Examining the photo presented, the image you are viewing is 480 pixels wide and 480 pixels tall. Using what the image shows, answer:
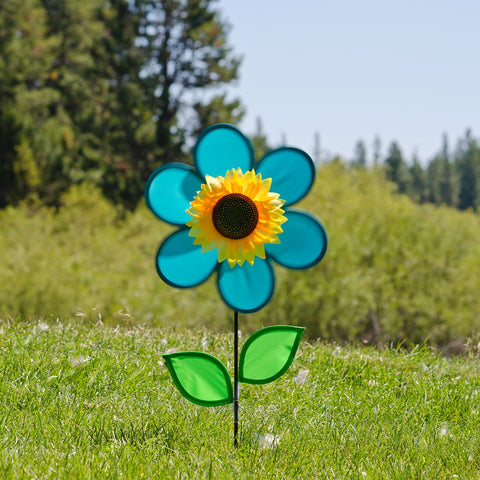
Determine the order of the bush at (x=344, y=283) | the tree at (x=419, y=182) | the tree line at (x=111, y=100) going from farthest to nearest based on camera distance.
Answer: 1. the tree at (x=419, y=182)
2. the tree line at (x=111, y=100)
3. the bush at (x=344, y=283)

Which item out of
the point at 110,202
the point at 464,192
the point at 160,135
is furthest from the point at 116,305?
the point at 464,192

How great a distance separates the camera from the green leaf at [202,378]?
8.95 ft

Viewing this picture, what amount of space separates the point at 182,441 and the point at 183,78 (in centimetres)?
2502

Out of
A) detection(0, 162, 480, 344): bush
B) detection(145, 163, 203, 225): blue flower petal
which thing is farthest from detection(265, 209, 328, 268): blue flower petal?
detection(0, 162, 480, 344): bush

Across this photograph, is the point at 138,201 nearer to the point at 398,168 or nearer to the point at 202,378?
the point at 202,378

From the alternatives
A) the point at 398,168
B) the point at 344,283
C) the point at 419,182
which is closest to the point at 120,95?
the point at 344,283

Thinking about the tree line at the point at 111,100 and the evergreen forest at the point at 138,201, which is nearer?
the evergreen forest at the point at 138,201

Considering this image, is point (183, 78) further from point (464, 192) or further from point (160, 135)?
point (464, 192)

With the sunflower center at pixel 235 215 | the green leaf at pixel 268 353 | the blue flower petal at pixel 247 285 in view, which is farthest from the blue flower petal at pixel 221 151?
the green leaf at pixel 268 353

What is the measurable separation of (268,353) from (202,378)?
0.37 meters

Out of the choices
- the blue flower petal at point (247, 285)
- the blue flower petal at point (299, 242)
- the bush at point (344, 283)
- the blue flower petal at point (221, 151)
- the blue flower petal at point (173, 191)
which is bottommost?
the bush at point (344, 283)

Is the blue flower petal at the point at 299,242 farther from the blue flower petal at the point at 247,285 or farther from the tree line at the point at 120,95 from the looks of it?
the tree line at the point at 120,95

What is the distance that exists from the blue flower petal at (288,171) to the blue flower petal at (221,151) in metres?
0.10

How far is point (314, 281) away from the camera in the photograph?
15.3 m
